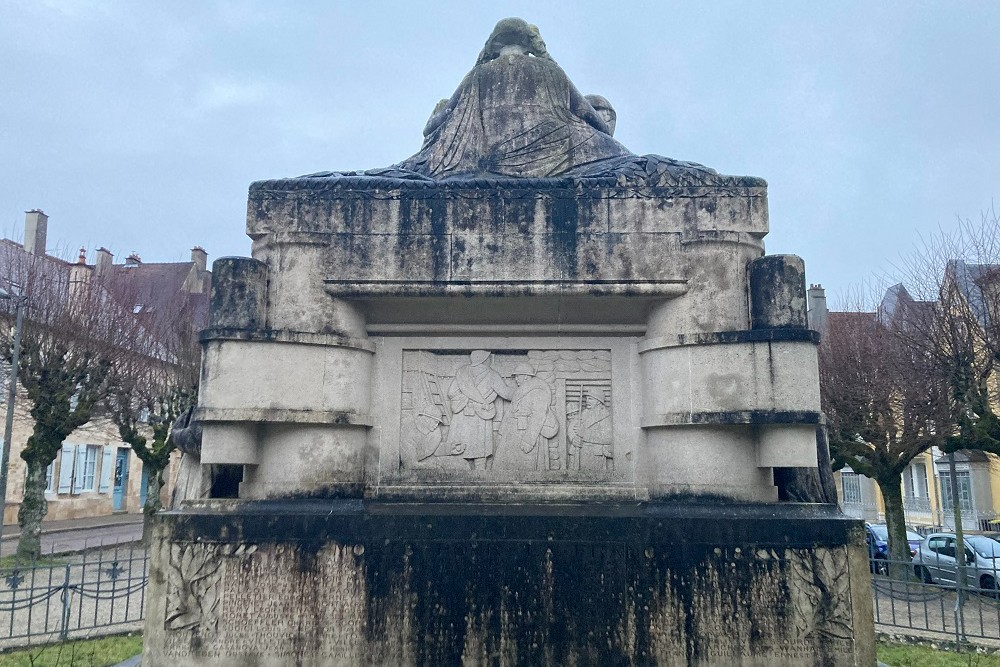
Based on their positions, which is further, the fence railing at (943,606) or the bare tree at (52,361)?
the bare tree at (52,361)

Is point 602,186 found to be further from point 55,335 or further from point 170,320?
point 170,320

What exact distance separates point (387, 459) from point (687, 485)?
7.72 feet

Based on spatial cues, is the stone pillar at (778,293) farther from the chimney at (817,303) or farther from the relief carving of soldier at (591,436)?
the chimney at (817,303)

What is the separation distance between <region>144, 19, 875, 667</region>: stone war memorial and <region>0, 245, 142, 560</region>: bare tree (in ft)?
53.7

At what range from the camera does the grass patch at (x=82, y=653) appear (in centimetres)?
794

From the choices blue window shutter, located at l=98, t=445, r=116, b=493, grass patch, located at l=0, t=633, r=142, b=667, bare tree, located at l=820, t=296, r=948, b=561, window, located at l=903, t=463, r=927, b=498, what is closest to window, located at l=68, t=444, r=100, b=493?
blue window shutter, located at l=98, t=445, r=116, b=493

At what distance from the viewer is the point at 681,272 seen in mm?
5812

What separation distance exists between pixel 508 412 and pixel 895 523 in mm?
16083

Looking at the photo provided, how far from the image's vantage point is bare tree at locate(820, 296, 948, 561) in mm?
17500

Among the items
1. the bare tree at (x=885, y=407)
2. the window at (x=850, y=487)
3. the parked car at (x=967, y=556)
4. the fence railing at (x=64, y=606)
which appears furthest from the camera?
the window at (x=850, y=487)

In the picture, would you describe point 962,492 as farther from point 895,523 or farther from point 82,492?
point 82,492

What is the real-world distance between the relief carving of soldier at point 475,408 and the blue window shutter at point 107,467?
1453 inches

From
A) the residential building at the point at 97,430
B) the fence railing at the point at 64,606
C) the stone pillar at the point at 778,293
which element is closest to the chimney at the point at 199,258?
the residential building at the point at 97,430

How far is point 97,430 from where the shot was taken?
34156 mm
